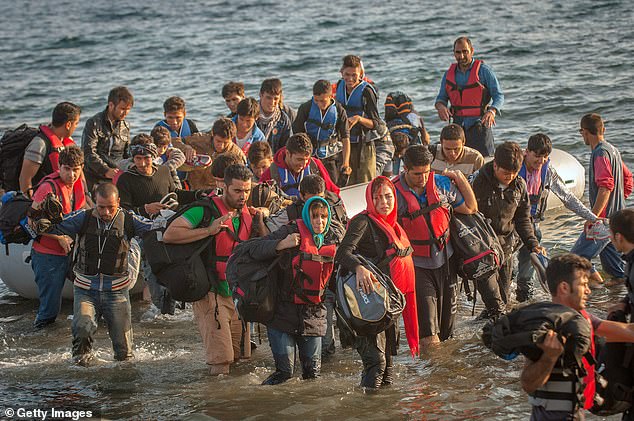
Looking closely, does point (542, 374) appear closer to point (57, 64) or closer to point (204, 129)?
point (204, 129)

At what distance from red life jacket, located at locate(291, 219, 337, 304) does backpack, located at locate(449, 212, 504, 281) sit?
1150 millimetres

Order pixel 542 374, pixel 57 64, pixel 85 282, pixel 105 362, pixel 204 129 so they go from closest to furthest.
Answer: pixel 542 374 → pixel 85 282 → pixel 105 362 → pixel 204 129 → pixel 57 64

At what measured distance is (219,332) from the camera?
23.6 ft

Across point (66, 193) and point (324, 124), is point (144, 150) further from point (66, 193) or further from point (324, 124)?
point (324, 124)

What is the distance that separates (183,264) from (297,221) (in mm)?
919

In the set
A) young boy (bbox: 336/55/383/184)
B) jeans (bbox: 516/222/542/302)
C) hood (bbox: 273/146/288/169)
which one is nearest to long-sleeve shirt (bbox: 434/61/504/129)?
young boy (bbox: 336/55/383/184)

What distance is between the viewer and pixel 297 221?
666cm

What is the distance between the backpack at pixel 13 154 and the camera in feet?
28.7

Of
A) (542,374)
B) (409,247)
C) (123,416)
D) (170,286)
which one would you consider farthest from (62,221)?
(542,374)

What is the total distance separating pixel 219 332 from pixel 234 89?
13.0ft

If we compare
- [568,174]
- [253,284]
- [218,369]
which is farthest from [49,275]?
[568,174]

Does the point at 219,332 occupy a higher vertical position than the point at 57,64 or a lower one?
lower

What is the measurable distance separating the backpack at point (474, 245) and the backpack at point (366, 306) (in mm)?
1082

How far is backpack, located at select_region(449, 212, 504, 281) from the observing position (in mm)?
7328
